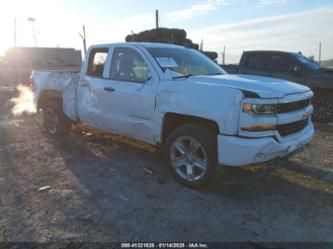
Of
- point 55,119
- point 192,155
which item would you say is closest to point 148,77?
point 192,155

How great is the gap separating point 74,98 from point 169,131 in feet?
7.82

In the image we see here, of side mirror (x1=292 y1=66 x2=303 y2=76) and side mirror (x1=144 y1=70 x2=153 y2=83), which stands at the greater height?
side mirror (x1=292 y1=66 x2=303 y2=76)

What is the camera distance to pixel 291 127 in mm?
4172

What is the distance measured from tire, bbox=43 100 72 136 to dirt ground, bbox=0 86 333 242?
3.62 ft

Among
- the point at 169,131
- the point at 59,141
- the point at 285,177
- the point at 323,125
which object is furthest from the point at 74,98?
the point at 323,125

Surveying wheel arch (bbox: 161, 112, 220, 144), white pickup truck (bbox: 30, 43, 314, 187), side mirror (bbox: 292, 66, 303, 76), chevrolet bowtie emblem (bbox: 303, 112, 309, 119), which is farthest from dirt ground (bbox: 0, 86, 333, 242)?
side mirror (bbox: 292, 66, 303, 76)

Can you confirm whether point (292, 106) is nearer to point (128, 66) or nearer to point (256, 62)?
point (128, 66)

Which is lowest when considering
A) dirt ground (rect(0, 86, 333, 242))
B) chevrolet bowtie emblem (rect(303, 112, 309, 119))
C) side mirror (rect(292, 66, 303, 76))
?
dirt ground (rect(0, 86, 333, 242))

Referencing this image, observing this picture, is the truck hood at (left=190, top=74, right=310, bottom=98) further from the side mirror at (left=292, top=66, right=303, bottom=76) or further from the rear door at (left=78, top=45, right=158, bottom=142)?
the side mirror at (left=292, top=66, right=303, bottom=76)

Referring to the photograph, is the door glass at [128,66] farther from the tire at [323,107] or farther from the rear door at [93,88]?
the tire at [323,107]

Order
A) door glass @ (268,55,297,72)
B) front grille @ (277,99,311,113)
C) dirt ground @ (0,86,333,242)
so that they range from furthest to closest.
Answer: door glass @ (268,55,297,72), front grille @ (277,99,311,113), dirt ground @ (0,86,333,242)

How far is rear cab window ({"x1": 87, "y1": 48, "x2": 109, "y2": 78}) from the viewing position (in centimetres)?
568

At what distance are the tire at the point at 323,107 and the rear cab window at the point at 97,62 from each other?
6.04 m

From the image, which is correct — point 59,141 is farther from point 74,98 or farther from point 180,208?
point 180,208
